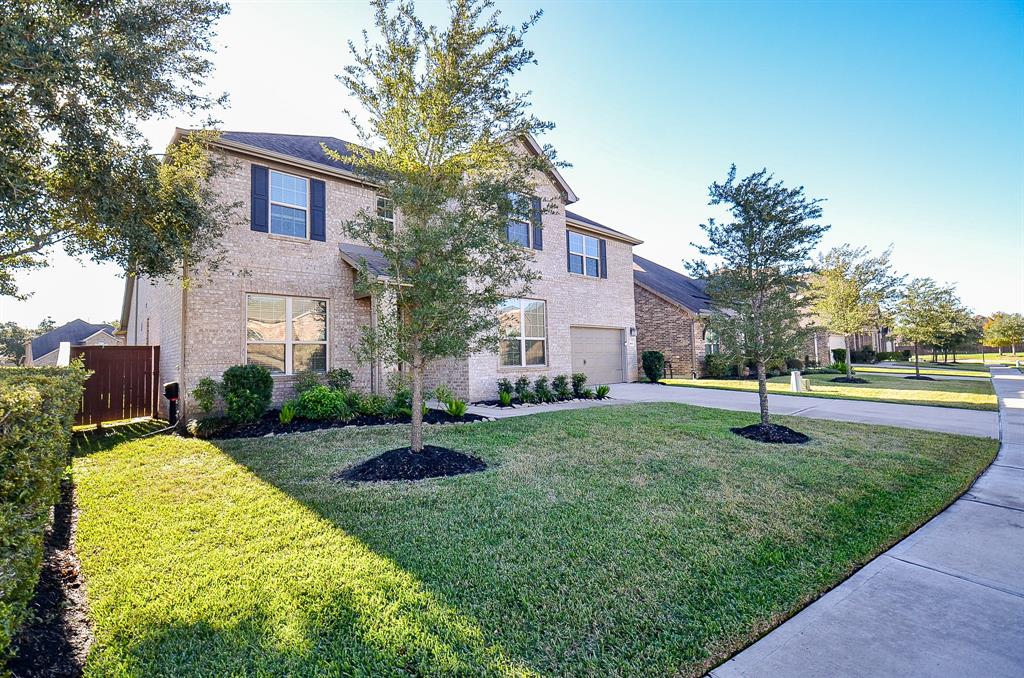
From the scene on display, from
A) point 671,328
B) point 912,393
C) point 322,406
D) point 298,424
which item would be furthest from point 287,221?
point 912,393

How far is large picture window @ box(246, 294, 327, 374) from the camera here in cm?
970

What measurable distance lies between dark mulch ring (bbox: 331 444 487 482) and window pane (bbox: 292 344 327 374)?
548 centimetres

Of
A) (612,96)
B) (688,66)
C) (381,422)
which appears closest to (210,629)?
(381,422)

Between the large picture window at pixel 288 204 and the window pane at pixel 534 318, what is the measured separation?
6658 millimetres

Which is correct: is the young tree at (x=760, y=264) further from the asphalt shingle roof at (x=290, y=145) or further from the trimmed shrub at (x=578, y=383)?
the asphalt shingle roof at (x=290, y=145)

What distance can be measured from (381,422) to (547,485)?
4.96 metres

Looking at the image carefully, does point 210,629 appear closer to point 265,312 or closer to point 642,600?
point 642,600

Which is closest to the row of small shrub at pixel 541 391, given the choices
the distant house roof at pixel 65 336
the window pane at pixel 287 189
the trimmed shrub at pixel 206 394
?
the trimmed shrub at pixel 206 394

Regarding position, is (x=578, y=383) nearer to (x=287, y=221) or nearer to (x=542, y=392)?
(x=542, y=392)

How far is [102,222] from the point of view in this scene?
7.03m

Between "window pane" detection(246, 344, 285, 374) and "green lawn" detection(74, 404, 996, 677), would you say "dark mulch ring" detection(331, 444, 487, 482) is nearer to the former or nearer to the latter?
"green lawn" detection(74, 404, 996, 677)

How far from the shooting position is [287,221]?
10.2 meters

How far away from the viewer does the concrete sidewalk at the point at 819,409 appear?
8.58m

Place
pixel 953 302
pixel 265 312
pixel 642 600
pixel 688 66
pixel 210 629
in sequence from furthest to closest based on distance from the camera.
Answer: pixel 953 302 → pixel 688 66 → pixel 265 312 → pixel 642 600 → pixel 210 629
